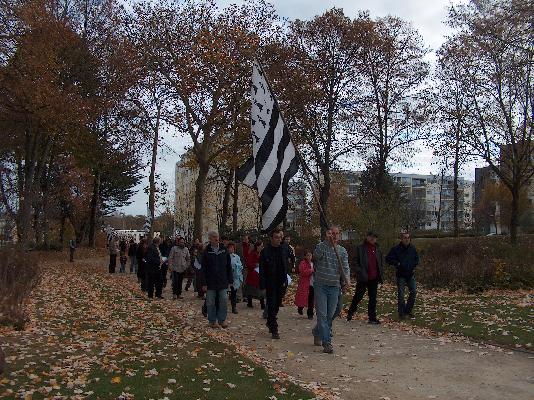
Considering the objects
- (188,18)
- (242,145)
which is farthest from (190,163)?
(188,18)

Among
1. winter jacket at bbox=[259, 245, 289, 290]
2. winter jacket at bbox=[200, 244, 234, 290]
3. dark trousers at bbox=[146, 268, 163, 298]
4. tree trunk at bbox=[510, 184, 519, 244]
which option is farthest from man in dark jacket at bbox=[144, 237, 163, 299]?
tree trunk at bbox=[510, 184, 519, 244]

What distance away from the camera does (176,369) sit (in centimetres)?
808

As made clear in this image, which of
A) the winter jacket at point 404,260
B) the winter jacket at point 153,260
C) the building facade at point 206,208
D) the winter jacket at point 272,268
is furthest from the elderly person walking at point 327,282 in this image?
the building facade at point 206,208

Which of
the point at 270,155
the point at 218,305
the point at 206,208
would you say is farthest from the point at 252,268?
the point at 206,208

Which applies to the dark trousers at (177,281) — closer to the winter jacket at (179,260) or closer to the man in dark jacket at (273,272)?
the winter jacket at (179,260)

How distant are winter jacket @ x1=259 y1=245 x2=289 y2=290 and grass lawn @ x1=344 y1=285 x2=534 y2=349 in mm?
3333

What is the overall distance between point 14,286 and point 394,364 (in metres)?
8.06

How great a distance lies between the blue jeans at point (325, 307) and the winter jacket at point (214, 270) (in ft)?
9.80

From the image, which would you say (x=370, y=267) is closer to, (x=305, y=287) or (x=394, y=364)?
(x=305, y=287)

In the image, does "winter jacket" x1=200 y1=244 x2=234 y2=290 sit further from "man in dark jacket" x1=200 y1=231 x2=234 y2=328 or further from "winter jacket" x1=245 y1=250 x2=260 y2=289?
"winter jacket" x1=245 y1=250 x2=260 y2=289

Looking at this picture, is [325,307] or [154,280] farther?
[154,280]

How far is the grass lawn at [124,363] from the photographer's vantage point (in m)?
6.92

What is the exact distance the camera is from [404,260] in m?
13.2

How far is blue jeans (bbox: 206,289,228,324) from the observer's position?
12555 millimetres
